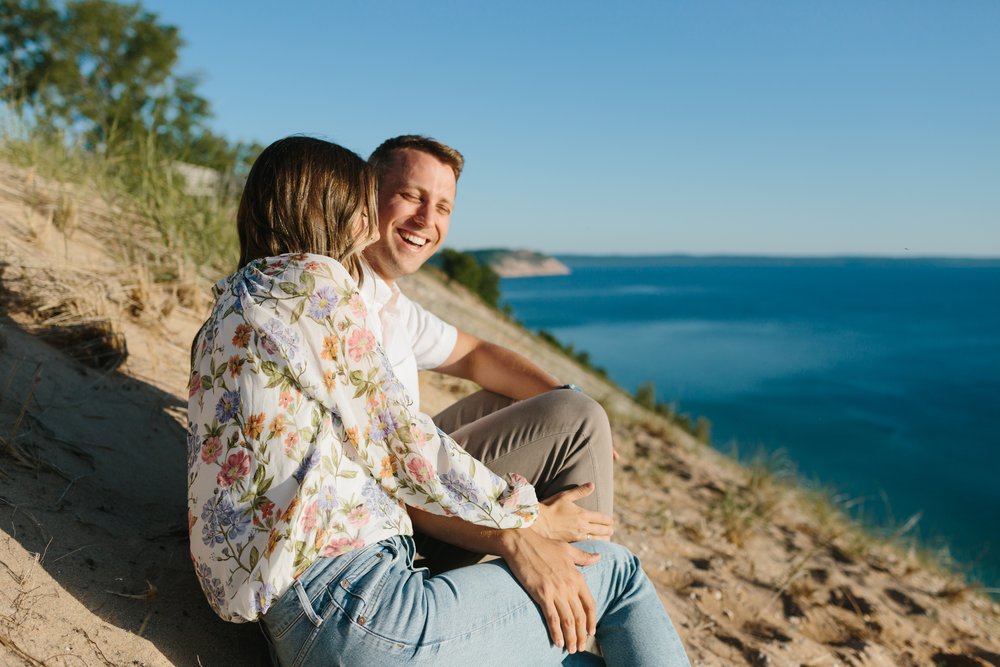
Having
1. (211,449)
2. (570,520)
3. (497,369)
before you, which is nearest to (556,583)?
(570,520)

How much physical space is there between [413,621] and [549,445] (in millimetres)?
726

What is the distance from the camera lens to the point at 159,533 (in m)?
2.16

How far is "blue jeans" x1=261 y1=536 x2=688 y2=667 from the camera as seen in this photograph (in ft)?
4.81

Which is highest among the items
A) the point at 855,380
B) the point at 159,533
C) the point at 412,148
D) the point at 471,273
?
the point at 412,148

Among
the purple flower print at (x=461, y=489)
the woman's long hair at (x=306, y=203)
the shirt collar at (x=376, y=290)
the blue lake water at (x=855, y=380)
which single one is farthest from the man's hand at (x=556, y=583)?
the blue lake water at (x=855, y=380)

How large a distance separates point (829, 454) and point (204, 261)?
1013 inches

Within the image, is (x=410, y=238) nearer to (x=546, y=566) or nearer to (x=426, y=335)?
(x=426, y=335)

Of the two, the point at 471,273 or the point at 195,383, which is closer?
the point at 195,383

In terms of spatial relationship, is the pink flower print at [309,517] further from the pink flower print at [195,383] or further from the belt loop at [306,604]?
the pink flower print at [195,383]

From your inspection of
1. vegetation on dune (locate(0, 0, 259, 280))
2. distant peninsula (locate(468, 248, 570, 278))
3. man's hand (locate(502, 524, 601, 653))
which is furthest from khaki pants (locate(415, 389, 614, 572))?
distant peninsula (locate(468, 248, 570, 278))

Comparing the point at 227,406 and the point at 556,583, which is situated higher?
the point at 227,406

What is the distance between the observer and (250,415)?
1502 mm

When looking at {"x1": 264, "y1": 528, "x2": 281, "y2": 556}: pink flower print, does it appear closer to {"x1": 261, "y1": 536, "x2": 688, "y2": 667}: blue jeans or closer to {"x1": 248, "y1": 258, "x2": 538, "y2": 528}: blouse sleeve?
{"x1": 261, "y1": 536, "x2": 688, "y2": 667}: blue jeans

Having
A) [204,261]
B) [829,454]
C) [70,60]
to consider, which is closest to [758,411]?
[829,454]
